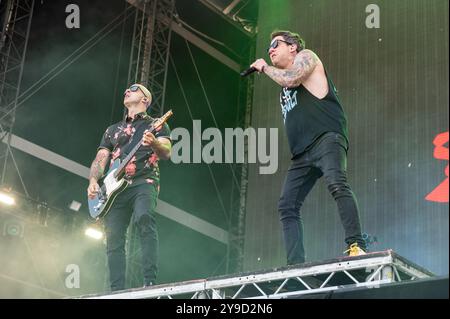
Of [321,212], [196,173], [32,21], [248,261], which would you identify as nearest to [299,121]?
[321,212]

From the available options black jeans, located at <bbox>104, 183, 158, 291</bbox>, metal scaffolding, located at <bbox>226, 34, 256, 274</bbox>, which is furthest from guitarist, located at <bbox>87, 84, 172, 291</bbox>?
metal scaffolding, located at <bbox>226, 34, 256, 274</bbox>

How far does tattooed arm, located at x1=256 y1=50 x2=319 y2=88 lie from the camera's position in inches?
178

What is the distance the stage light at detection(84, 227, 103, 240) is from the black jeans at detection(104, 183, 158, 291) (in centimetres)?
569

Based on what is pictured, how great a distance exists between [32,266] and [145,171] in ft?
19.6

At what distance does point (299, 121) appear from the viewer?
4.61m

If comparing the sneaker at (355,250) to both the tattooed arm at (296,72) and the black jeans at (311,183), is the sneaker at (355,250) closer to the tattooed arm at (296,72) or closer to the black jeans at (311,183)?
the black jeans at (311,183)

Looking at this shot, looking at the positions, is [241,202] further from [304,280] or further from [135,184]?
[304,280]

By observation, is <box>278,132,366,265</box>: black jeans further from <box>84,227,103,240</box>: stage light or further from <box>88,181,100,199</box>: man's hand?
<box>84,227,103,240</box>: stage light

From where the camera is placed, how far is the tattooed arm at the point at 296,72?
14.8ft

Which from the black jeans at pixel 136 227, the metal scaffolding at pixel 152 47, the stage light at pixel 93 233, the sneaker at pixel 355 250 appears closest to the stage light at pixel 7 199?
the stage light at pixel 93 233

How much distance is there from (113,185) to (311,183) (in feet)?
5.05

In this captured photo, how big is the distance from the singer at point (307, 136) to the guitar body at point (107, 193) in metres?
1.34

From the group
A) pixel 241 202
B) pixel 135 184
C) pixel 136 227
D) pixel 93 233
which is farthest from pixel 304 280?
pixel 241 202
